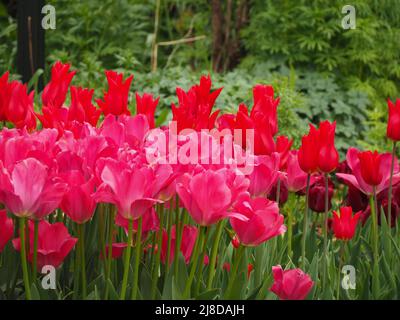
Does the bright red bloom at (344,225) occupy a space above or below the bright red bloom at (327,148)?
below

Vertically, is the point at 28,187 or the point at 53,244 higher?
the point at 28,187

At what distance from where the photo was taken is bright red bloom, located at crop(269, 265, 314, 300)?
56.6 inches

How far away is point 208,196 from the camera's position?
53.1 inches

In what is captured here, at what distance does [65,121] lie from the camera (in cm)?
194

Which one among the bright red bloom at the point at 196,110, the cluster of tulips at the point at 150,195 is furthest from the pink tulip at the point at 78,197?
the bright red bloom at the point at 196,110

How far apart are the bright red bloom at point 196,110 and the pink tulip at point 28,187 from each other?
0.45 meters

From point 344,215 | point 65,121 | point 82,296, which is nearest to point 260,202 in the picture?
point 82,296

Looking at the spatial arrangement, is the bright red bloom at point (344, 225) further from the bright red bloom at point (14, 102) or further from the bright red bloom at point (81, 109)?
the bright red bloom at point (14, 102)

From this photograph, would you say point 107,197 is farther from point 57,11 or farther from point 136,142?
point 57,11

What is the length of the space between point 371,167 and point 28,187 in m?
0.83

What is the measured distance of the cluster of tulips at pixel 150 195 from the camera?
4.49ft

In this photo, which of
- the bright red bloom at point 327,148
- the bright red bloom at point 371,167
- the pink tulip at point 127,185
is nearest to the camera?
the pink tulip at point 127,185

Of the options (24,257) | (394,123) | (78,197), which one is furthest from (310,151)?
(24,257)

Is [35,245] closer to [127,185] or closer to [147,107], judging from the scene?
[127,185]
